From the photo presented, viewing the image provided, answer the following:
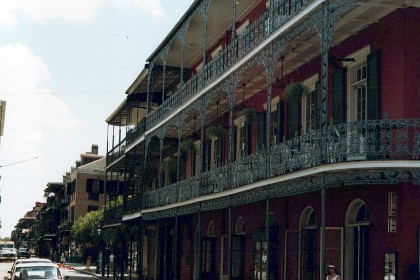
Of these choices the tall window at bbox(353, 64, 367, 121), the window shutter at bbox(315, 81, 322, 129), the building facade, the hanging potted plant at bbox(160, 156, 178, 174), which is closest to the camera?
the building facade

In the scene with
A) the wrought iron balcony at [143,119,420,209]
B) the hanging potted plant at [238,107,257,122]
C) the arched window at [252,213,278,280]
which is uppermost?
the hanging potted plant at [238,107,257,122]

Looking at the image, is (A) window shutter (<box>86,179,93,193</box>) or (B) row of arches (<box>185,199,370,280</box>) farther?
(A) window shutter (<box>86,179,93,193</box>)

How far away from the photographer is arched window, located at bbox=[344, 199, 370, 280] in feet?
56.3

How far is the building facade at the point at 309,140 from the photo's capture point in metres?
15.0

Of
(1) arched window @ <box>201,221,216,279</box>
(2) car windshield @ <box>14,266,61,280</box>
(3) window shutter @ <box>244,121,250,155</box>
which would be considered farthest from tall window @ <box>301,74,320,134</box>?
(1) arched window @ <box>201,221,216,279</box>

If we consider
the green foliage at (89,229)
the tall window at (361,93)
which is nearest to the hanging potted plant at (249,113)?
the tall window at (361,93)

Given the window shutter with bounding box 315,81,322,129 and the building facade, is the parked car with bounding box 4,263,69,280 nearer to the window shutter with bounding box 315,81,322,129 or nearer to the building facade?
the building facade

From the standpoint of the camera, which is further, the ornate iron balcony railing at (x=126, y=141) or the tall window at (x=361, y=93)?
the ornate iron balcony railing at (x=126, y=141)

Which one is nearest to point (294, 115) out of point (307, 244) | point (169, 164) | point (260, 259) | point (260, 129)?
point (260, 129)

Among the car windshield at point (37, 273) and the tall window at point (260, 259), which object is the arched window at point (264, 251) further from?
the car windshield at point (37, 273)

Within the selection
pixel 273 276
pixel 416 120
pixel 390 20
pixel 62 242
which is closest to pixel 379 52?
pixel 390 20

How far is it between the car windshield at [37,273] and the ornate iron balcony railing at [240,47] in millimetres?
7027

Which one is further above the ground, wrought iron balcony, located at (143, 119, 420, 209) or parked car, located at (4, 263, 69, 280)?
wrought iron balcony, located at (143, 119, 420, 209)

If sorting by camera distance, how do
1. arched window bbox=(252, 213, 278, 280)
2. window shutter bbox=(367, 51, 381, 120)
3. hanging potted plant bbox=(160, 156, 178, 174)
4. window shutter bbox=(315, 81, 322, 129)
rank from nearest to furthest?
window shutter bbox=(367, 51, 381, 120) < window shutter bbox=(315, 81, 322, 129) < arched window bbox=(252, 213, 278, 280) < hanging potted plant bbox=(160, 156, 178, 174)
